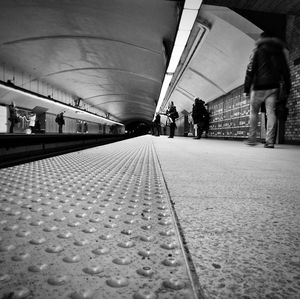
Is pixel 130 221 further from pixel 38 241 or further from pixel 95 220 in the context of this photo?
pixel 38 241

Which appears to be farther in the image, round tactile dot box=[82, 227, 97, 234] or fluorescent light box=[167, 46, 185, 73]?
fluorescent light box=[167, 46, 185, 73]

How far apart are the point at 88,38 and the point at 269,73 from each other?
8190mm

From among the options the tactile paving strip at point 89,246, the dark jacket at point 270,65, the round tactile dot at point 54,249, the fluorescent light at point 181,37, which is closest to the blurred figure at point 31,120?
the fluorescent light at point 181,37

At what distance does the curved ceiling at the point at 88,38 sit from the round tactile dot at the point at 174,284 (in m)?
8.38

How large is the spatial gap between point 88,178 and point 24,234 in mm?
956

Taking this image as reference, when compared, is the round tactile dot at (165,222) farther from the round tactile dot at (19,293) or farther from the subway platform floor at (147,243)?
the round tactile dot at (19,293)

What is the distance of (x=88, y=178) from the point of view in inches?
66.5

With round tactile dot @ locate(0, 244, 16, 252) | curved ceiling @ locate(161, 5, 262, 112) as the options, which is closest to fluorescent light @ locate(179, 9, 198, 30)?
curved ceiling @ locate(161, 5, 262, 112)

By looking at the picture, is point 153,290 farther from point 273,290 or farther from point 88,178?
point 88,178

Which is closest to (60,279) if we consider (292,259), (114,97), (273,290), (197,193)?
(273,290)

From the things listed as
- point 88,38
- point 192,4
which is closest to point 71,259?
point 192,4

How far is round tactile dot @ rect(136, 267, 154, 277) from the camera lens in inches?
21.3

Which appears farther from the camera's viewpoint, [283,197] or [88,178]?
[88,178]

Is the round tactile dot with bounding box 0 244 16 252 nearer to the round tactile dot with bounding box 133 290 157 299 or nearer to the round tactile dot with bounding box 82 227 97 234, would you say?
the round tactile dot with bounding box 82 227 97 234
